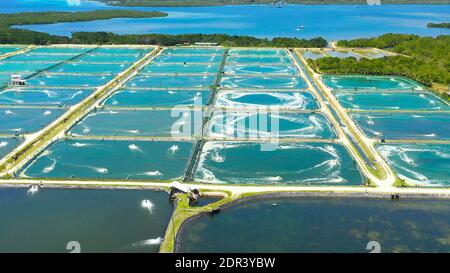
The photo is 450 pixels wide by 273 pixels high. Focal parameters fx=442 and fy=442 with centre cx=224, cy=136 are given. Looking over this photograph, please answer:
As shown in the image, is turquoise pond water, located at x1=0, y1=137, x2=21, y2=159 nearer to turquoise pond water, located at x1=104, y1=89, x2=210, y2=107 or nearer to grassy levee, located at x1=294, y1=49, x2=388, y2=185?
turquoise pond water, located at x1=104, y1=89, x2=210, y2=107

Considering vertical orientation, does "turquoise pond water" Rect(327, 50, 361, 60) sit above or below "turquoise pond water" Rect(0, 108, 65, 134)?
above

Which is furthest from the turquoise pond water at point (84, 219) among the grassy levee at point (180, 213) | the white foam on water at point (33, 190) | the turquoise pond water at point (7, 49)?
the turquoise pond water at point (7, 49)

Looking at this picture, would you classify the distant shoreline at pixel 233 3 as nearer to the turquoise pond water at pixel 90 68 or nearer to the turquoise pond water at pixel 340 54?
the turquoise pond water at pixel 340 54

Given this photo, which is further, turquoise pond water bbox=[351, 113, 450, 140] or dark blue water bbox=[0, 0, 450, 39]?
dark blue water bbox=[0, 0, 450, 39]

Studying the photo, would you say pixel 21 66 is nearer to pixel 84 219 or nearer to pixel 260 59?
pixel 260 59

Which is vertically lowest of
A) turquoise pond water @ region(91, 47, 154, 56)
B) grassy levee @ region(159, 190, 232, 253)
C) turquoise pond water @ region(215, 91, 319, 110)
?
grassy levee @ region(159, 190, 232, 253)

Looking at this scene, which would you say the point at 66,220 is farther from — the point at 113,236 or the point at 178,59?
the point at 178,59

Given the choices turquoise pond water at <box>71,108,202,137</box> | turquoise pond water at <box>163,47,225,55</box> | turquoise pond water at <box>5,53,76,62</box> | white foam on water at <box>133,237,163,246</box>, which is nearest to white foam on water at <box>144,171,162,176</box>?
turquoise pond water at <box>71,108,202,137</box>

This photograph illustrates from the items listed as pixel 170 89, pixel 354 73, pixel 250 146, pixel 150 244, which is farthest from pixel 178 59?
pixel 150 244
